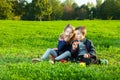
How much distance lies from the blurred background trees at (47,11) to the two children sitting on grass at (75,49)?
138 feet

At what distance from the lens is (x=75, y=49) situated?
9.66 meters

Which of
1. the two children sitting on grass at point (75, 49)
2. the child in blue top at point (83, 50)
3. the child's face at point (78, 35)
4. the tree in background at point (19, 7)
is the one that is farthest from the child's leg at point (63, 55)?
the tree in background at point (19, 7)

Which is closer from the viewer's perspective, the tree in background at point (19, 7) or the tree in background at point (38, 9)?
the tree in background at point (38, 9)

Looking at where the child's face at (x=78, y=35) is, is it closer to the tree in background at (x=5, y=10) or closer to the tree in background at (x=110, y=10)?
the tree in background at (x=5, y=10)

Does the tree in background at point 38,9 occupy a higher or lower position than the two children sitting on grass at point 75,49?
lower

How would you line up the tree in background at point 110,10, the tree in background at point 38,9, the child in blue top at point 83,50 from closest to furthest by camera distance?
the child in blue top at point 83,50 → the tree in background at point 38,9 → the tree in background at point 110,10

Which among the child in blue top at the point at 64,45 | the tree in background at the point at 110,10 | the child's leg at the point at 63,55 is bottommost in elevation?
the tree in background at the point at 110,10

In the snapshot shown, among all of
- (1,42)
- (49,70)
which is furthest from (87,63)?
(1,42)

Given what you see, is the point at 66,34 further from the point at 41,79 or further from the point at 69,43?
the point at 41,79

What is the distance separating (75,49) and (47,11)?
46.5 metres

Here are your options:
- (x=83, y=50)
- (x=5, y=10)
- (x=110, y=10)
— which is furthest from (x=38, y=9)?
(x=83, y=50)

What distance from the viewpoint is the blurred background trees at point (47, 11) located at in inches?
2124

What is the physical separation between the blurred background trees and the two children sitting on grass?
42.1 metres

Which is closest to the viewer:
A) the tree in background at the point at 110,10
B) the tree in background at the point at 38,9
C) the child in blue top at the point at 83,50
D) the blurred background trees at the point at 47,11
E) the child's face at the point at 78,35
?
the child in blue top at the point at 83,50
